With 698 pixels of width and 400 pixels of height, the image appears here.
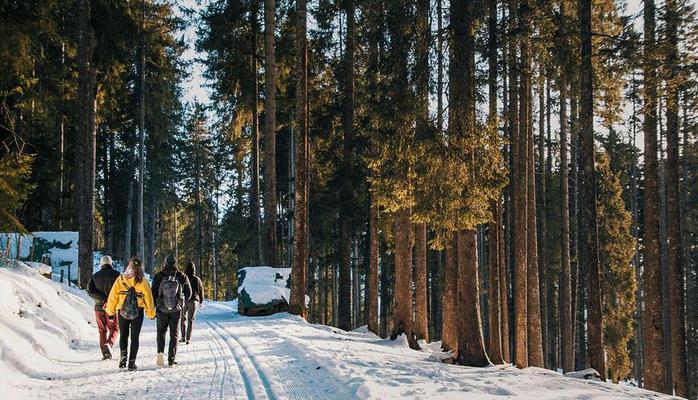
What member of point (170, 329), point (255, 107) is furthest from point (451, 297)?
point (255, 107)

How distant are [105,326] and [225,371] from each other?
2.94 m

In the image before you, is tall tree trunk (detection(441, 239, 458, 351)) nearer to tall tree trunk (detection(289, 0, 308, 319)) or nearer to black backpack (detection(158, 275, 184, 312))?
tall tree trunk (detection(289, 0, 308, 319))

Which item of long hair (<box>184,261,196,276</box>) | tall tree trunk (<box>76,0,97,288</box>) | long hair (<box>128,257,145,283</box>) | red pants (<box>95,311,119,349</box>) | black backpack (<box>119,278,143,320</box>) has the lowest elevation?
red pants (<box>95,311,119,349</box>)

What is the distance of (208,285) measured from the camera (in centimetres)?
6750

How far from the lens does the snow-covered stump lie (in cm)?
1866

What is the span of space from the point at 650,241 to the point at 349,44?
12.9m

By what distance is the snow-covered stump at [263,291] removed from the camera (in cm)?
1866

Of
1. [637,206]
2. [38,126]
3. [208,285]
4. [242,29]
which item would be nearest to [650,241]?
[242,29]

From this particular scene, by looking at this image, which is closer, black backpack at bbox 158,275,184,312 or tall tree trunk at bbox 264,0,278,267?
black backpack at bbox 158,275,184,312

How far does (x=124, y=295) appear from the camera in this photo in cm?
895

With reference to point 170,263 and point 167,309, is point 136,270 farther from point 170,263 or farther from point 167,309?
point 167,309

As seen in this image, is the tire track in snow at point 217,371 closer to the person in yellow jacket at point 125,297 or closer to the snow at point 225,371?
the snow at point 225,371

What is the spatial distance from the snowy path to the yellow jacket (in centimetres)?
101

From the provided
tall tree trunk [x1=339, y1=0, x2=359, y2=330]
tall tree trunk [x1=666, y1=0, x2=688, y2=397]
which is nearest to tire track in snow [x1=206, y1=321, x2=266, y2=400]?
tall tree trunk [x1=339, y1=0, x2=359, y2=330]
